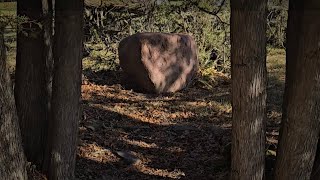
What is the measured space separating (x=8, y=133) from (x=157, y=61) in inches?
257

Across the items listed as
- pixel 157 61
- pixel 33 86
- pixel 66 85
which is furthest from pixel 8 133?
pixel 157 61

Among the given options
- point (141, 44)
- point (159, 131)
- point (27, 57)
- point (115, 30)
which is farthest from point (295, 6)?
point (115, 30)

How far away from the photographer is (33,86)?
16.9 ft

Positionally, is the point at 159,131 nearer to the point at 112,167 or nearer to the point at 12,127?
the point at 112,167

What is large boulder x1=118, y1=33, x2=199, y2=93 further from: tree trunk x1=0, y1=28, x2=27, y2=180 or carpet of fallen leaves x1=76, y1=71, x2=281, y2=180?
tree trunk x1=0, y1=28, x2=27, y2=180

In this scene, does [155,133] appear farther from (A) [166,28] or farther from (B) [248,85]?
(A) [166,28]

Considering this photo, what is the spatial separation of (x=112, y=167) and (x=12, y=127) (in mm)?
2976

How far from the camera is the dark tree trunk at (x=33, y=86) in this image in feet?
16.3

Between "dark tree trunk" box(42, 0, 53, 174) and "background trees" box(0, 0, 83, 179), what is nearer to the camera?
"background trees" box(0, 0, 83, 179)

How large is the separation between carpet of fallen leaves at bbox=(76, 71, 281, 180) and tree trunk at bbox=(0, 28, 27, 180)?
7.77 feet

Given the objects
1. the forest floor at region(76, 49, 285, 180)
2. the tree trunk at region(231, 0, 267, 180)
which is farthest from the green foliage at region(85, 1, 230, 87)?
the tree trunk at region(231, 0, 267, 180)

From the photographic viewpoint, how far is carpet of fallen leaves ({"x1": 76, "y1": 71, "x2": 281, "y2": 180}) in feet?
19.8

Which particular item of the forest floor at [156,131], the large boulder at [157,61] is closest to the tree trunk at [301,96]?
the forest floor at [156,131]

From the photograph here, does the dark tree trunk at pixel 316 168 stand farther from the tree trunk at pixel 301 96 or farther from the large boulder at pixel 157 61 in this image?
the large boulder at pixel 157 61
